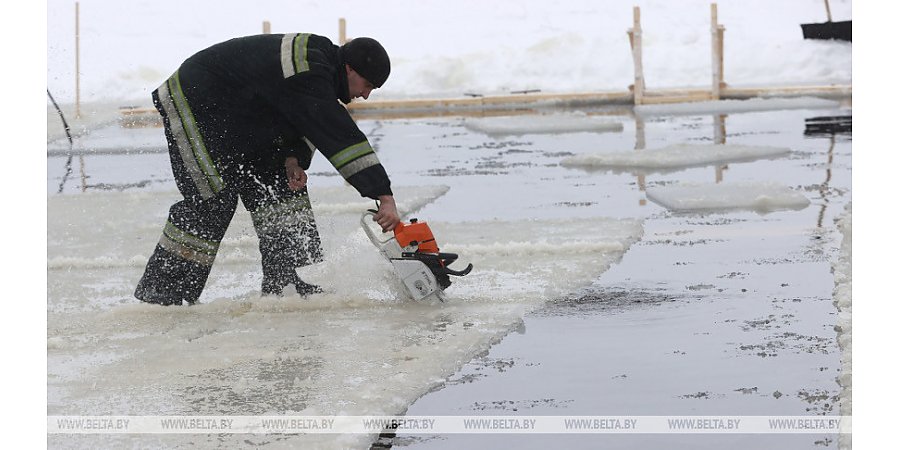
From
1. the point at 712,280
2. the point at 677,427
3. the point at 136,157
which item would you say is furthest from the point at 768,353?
the point at 136,157

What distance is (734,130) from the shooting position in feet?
48.4

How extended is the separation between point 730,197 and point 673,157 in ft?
8.65

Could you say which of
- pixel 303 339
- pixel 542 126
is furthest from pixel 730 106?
pixel 303 339

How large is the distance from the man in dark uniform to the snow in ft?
70.0

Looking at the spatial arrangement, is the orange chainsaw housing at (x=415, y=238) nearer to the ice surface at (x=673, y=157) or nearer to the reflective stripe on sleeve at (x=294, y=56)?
the reflective stripe on sleeve at (x=294, y=56)

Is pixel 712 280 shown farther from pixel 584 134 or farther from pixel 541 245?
pixel 584 134

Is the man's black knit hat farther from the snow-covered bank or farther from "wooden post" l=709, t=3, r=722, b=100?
"wooden post" l=709, t=3, r=722, b=100

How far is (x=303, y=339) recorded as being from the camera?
4.89m

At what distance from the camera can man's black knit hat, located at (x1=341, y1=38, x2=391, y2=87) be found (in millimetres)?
5227

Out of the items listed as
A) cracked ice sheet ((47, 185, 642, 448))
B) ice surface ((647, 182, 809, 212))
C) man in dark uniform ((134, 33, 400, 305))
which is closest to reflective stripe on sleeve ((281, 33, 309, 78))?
man in dark uniform ((134, 33, 400, 305))

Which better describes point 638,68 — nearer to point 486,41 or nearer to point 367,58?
point 367,58

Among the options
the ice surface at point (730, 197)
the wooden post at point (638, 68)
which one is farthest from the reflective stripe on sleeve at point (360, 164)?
the wooden post at point (638, 68)

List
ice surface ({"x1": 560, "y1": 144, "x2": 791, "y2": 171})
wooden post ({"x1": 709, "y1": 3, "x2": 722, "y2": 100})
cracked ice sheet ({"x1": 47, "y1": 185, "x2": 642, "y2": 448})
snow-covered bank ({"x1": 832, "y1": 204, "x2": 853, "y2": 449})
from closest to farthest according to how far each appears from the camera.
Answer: snow-covered bank ({"x1": 832, "y1": 204, "x2": 853, "y2": 449}) → cracked ice sheet ({"x1": 47, "y1": 185, "x2": 642, "y2": 448}) → ice surface ({"x1": 560, "y1": 144, "x2": 791, "y2": 171}) → wooden post ({"x1": 709, "y1": 3, "x2": 722, "y2": 100})

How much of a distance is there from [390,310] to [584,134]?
930 cm
